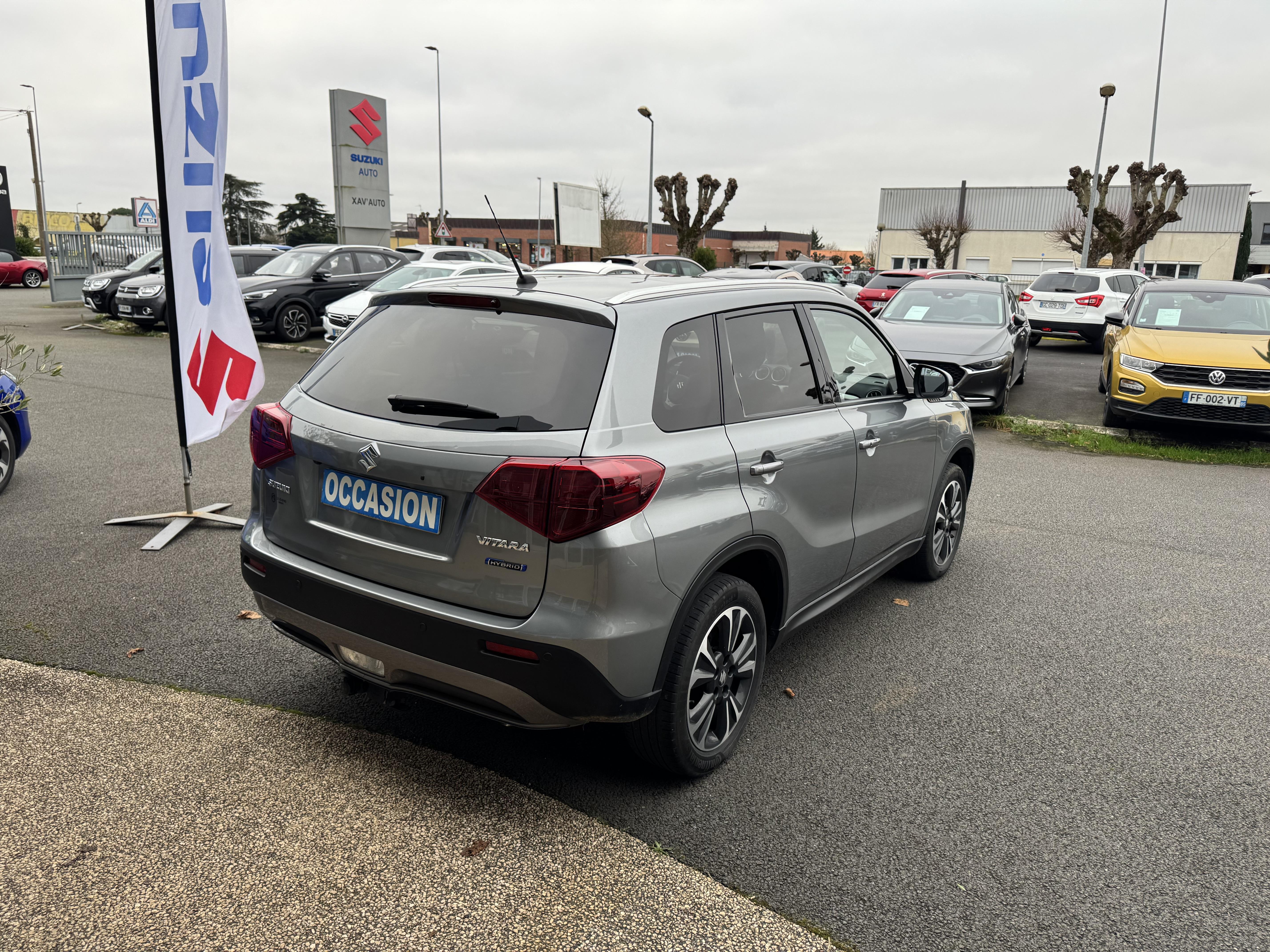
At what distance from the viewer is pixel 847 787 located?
3.24 meters

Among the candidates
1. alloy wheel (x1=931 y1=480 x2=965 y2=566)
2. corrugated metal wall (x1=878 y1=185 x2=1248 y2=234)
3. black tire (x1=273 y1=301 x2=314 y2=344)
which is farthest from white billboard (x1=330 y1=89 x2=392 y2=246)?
corrugated metal wall (x1=878 y1=185 x2=1248 y2=234)

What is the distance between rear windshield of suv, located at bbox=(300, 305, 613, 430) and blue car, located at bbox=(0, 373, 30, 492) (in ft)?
13.7

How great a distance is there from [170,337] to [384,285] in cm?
1064

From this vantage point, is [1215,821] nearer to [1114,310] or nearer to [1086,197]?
[1114,310]

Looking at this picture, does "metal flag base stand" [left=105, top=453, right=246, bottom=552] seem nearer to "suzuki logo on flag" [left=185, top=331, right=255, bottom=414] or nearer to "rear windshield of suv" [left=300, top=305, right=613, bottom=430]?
"suzuki logo on flag" [left=185, top=331, right=255, bottom=414]

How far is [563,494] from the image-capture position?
263 centimetres

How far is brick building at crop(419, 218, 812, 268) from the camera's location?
6788 cm

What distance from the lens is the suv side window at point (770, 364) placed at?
3420mm

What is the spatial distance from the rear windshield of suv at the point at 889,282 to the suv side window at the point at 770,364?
1802 cm

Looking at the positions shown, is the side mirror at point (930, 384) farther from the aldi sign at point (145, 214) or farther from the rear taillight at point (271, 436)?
the aldi sign at point (145, 214)

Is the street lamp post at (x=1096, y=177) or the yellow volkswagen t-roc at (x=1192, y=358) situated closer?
the yellow volkswagen t-roc at (x=1192, y=358)

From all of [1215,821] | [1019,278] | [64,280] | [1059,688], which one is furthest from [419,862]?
[1019,278]

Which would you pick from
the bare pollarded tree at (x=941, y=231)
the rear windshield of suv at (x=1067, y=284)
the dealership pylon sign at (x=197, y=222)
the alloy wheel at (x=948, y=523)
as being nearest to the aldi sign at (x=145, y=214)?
the rear windshield of suv at (x=1067, y=284)

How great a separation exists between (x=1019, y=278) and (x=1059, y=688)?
194ft
